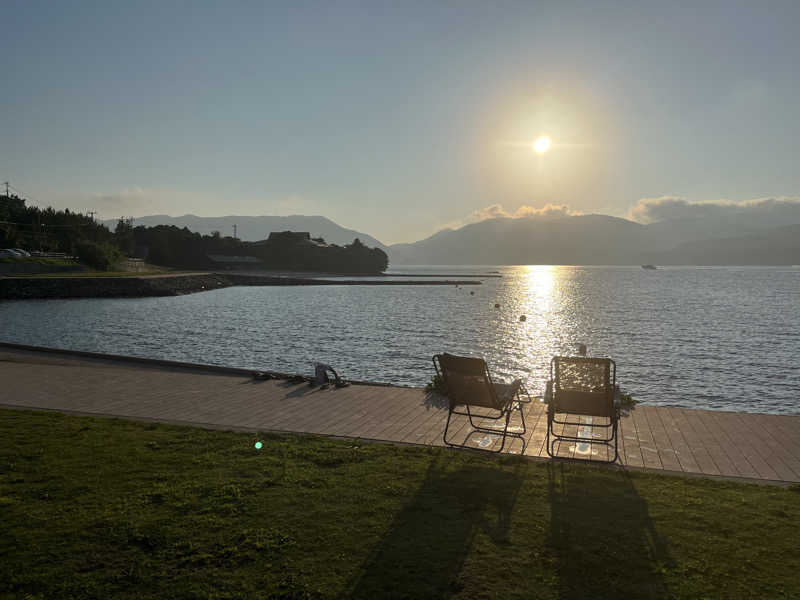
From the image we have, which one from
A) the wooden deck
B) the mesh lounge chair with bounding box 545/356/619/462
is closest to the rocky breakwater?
the wooden deck

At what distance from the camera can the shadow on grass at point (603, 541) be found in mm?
3965

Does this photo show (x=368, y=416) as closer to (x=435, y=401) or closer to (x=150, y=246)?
(x=435, y=401)

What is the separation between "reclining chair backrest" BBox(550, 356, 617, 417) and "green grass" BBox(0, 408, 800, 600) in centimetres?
88

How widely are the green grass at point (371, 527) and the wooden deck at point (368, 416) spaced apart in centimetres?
99

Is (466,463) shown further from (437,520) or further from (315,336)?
(315,336)

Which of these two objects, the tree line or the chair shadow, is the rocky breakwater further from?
the chair shadow

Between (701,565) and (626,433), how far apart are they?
4.52 metres

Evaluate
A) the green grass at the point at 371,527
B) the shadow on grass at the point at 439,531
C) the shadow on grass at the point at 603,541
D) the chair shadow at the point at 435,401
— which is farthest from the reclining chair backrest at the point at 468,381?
the chair shadow at the point at 435,401

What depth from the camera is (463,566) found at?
4195 mm

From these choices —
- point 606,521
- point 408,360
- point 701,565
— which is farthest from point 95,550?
point 408,360

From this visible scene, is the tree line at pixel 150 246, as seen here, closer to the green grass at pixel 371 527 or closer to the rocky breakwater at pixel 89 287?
the rocky breakwater at pixel 89 287

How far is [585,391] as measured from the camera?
24.2ft

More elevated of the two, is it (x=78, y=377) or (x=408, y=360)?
(x=78, y=377)

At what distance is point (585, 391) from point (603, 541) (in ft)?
9.50
